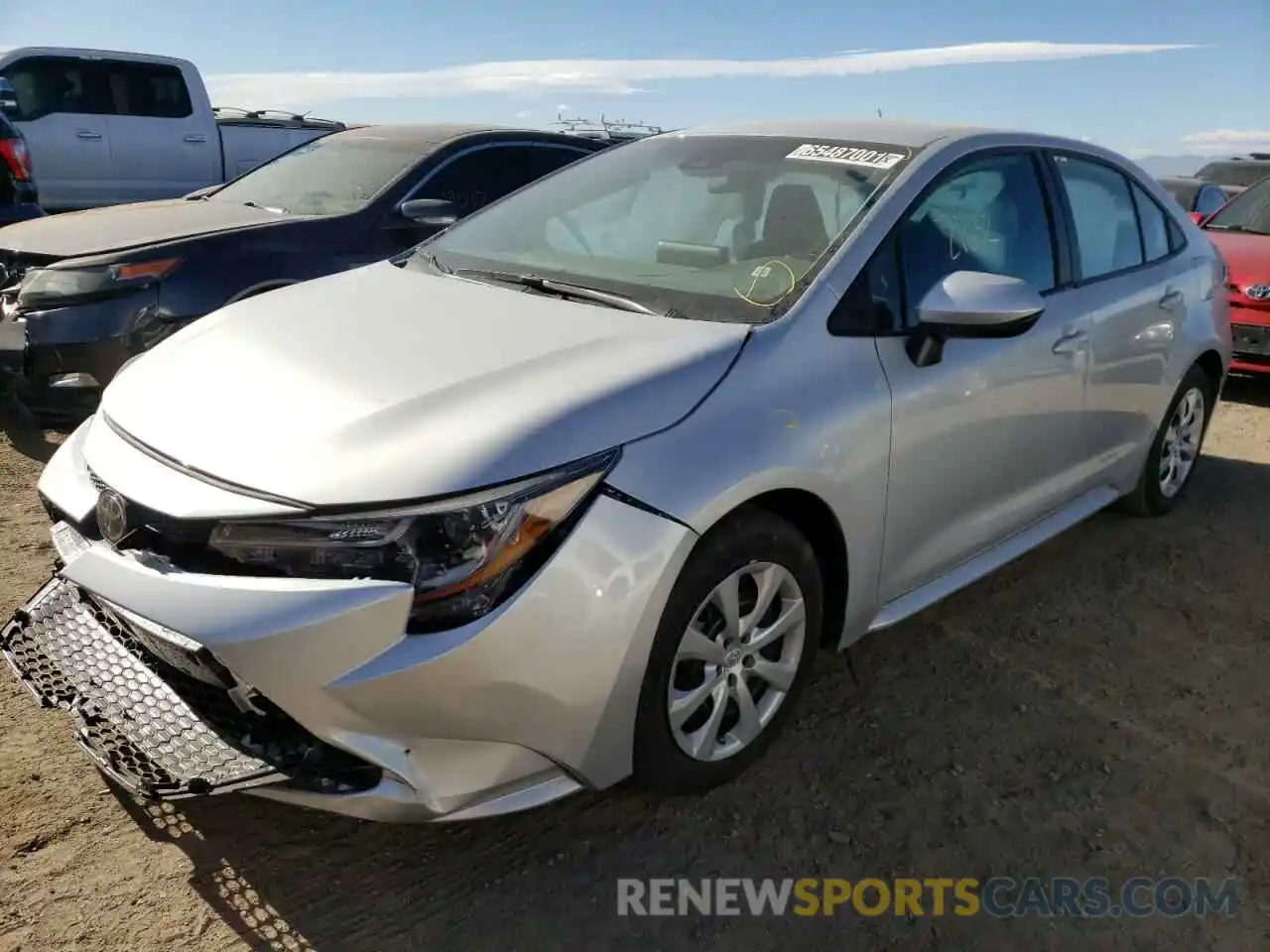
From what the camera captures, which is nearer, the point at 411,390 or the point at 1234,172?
the point at 411,390

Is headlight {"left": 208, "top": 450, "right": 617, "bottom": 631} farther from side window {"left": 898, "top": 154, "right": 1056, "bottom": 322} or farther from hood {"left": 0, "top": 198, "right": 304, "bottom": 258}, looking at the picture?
hood {"left": 0, "top": 198, "right": 304, "bottom": 258}

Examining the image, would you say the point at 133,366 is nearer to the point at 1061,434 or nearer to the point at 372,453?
the point at 372,453

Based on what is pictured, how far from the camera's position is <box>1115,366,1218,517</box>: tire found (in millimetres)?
4410

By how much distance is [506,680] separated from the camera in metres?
2.04

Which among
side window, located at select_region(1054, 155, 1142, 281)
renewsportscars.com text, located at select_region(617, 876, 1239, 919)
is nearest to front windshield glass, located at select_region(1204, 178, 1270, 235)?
side window, located at select_region(1054, 155, 1142, 281)

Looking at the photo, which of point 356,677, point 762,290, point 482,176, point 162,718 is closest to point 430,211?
point 482,176

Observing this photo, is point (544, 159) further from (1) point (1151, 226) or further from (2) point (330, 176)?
(1) point (1151, 226)

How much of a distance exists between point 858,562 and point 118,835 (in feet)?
6.28

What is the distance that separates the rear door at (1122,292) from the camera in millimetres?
3719

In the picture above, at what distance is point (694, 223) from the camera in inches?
126

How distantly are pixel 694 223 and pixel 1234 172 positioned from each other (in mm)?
12011

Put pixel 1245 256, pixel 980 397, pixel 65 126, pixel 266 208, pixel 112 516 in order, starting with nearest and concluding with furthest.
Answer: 1. pixel 112 516
2. pixel 980 397
3. pixel 266 208
4. pixel 1245 256
5. pixel 65 126

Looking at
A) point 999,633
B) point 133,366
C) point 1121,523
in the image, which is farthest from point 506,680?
point 1121,523

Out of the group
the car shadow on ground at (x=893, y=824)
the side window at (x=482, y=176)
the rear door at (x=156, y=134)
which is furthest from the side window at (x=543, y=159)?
the rear door at (x=156, y=134)
